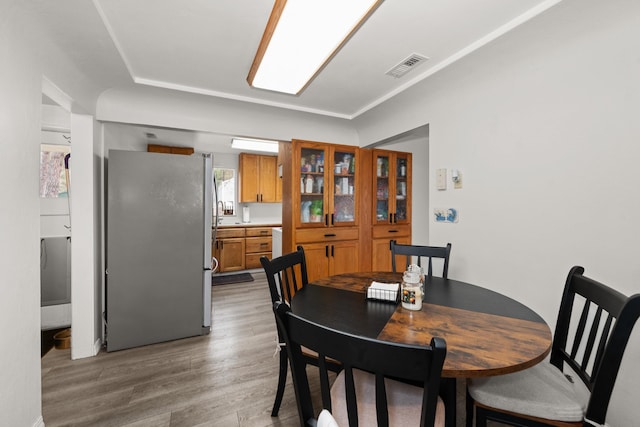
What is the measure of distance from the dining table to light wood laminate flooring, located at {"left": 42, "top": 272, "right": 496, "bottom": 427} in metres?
0.79

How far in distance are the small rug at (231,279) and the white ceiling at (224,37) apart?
3060 millimetres

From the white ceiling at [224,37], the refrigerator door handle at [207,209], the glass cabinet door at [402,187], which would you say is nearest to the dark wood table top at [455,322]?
the refrigerator door handle at [207,209]

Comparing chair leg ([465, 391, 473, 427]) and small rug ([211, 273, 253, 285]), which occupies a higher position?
chair leg ([465, 391, 473, 427])

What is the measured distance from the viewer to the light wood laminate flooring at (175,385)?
1.65m

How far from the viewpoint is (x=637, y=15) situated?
1.32 metres

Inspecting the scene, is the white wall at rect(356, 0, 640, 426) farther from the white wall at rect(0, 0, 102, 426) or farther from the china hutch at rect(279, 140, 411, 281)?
the white wall at rect(0, 0, 102, 426)

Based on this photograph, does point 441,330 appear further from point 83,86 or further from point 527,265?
point 83,86

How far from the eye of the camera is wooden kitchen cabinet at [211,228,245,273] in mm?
4793

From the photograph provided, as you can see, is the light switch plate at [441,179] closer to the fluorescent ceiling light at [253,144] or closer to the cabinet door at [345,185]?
the cabinet door at [345,185]

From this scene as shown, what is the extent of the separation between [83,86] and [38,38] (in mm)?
724

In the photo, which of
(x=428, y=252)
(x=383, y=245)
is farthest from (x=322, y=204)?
(x=428, y=252)

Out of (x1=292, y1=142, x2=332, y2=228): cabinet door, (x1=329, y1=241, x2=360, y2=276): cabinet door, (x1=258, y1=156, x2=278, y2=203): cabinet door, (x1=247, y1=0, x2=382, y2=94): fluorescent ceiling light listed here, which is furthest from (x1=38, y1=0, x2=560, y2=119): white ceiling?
(x1=258, y1=156, x2=278, y2=203): cabinet door

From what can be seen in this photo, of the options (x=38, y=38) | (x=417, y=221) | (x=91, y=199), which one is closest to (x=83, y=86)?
(x=38, y=38)

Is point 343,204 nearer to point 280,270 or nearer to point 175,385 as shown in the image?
point 280,270
